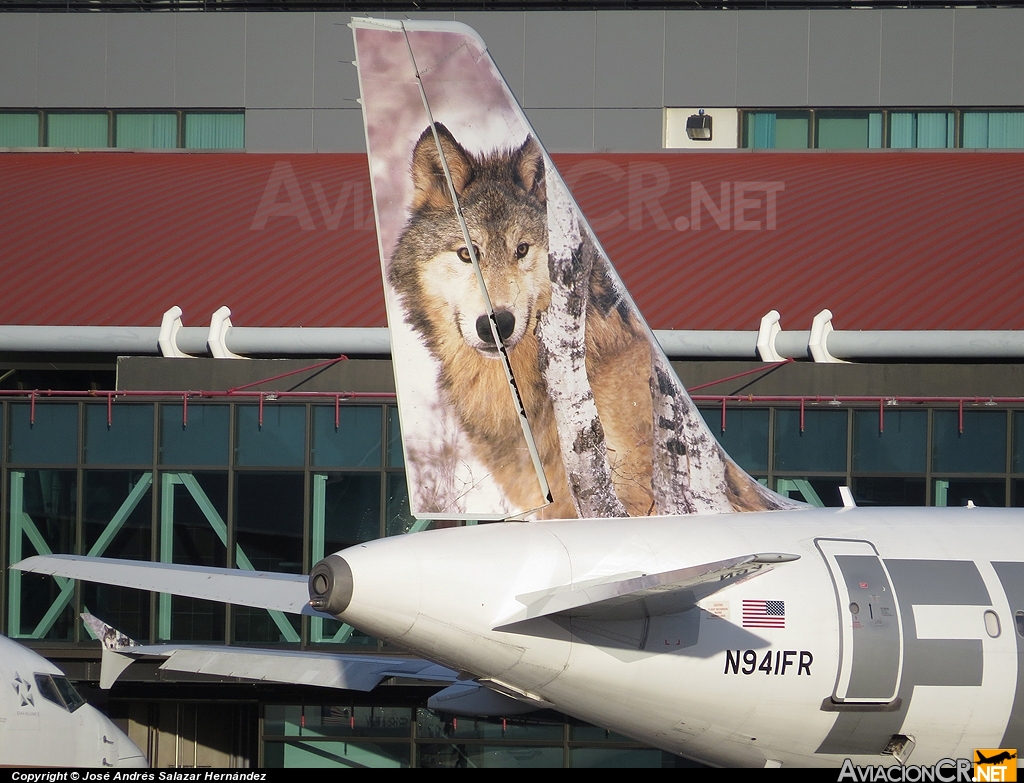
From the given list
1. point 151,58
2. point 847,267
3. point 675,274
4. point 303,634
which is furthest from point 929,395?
point 151,58

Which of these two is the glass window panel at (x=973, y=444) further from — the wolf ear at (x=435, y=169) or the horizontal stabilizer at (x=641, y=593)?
the wolf ear at (x=435, y=169)

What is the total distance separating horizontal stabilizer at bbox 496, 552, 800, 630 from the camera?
9.44 metres

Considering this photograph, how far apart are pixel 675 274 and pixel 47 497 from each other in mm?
15112

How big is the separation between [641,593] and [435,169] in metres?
4.66

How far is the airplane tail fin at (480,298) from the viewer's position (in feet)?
38.0

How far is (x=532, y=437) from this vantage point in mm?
11922

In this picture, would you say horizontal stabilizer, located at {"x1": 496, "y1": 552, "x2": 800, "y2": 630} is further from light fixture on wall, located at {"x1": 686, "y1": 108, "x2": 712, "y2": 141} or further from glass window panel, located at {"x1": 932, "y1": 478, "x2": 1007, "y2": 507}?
light fixture on wall, located at {"x1": 686, "y1": 108, "x2": 712, "y2": 141}

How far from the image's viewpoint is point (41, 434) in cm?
2556

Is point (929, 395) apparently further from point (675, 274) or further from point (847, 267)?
point (675, 274)

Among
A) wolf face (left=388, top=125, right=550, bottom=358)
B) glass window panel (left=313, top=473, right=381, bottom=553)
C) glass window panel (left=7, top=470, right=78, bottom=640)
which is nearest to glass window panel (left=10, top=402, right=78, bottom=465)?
glass window panel (left=7, top=470, right=78, bottom=640)

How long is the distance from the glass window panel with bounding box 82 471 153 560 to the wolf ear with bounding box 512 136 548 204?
15.8 metres

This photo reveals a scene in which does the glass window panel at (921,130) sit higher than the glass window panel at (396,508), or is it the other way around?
the glass window panel at (921,130)

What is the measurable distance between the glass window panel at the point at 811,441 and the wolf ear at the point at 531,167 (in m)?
13.8

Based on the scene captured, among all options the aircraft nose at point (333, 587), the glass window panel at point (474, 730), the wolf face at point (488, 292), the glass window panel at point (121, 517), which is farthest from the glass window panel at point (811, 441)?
the aircraft nose at point (333, 587)
